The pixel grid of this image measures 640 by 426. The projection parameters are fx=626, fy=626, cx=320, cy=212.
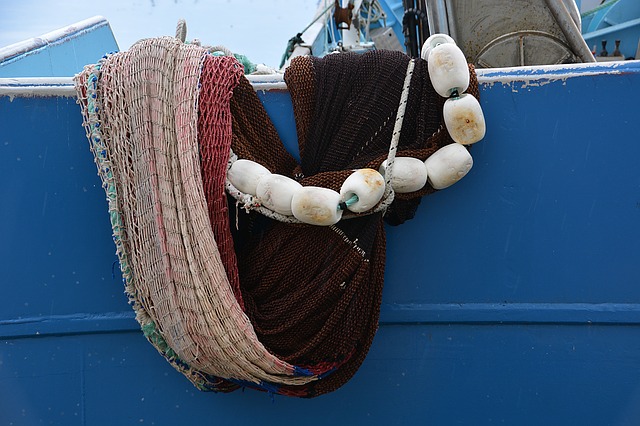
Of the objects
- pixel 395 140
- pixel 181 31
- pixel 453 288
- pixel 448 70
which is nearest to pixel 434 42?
pixel 448 70

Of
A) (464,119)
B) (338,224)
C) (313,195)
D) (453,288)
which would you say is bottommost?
(453,288)

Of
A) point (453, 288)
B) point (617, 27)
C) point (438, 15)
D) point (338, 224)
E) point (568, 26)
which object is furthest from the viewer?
point (617, 27)

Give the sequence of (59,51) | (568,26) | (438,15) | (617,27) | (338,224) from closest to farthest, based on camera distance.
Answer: (338,224), (568,26), (438,15), (59,51), (617,27)

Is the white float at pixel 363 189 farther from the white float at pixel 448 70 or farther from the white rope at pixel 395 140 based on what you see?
Answer: the white float at pixel 448 70

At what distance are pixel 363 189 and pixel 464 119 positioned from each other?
1.02ft

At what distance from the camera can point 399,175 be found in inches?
61.6

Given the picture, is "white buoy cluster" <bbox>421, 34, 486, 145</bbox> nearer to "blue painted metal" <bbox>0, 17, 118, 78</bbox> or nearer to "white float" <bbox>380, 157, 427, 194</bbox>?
"white float" <bbox>380, 157, 427, 194</bbox>

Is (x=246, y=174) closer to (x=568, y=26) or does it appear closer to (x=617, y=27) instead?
(x=568, y=26)

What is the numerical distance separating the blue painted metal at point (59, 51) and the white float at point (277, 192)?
5.81 feet

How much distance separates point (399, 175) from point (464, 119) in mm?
211

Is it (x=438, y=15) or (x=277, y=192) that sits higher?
(x=438, y=15)

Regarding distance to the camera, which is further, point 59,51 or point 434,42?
point 59,51

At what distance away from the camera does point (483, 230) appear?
71.1 inches

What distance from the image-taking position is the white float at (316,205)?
151 cm
